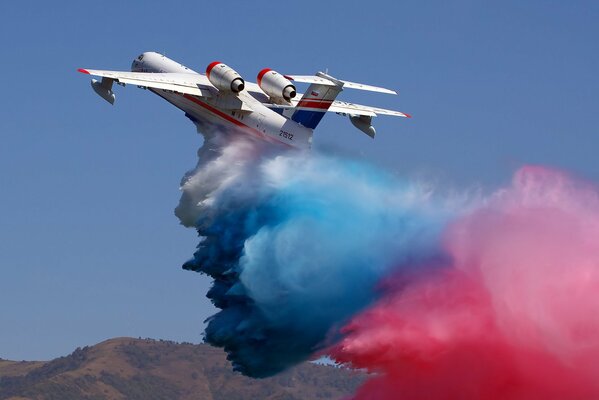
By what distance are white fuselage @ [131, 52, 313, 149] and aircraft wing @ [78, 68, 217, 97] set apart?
45cm

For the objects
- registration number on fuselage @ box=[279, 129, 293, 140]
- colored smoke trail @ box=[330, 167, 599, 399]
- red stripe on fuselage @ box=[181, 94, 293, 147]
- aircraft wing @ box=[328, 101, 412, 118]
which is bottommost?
colored smoke trail @ box=[330, 167, 599, 399]

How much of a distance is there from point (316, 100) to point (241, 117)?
2901mm

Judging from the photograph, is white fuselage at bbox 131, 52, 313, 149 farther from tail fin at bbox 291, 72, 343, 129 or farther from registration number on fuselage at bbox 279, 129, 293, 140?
tail fin at bbox 291, 72, 343, 129

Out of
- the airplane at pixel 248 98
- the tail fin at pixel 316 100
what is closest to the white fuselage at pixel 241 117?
the airplane at pixel 248 98

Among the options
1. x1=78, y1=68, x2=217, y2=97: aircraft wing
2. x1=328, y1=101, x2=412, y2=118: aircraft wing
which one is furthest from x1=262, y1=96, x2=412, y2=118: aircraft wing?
x1=78, y1=68, x2=217, y2=97: aircraft wing

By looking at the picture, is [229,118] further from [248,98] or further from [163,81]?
[163,81]

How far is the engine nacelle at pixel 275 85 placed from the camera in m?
48.3

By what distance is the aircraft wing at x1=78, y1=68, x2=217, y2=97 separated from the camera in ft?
161

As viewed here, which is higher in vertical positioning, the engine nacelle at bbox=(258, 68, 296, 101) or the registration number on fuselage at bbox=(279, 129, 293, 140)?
the engine nacelle at bbox=(258, 68, 296, 101)

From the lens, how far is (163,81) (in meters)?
50.2

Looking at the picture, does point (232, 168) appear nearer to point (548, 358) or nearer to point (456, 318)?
point (456, 318)

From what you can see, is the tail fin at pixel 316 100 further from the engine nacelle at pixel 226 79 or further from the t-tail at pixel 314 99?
the engine nacelle at pixel 226 79

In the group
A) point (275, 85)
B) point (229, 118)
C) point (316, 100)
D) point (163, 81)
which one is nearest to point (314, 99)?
point (316, 100)

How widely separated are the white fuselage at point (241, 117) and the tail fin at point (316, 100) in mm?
418
